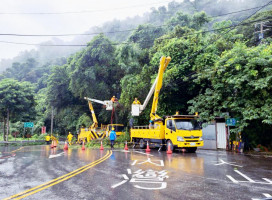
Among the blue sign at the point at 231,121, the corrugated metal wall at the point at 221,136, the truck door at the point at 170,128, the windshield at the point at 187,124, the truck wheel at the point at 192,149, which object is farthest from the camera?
the corrugated metal wall at the point at 221,136

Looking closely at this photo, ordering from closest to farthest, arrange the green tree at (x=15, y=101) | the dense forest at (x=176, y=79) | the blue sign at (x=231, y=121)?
the dense forest at (x=176, y=79)
the blue sign at (x=231, y=121)
the green tree at (x=15, y=101)

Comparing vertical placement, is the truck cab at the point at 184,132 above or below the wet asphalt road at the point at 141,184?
above

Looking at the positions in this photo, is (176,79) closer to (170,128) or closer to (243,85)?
(170,128)

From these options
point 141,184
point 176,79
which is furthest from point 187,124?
point 141,184

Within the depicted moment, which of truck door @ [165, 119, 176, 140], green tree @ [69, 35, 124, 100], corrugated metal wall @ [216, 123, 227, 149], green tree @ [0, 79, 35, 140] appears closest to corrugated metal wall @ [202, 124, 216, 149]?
corrugated metal wall @ [216, 123, 227, 149]

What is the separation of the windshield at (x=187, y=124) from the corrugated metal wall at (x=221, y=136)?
154 inches

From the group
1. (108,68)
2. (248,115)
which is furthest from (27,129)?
(248,115)

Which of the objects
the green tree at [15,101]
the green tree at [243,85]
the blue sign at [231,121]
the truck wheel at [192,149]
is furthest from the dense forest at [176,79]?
the truck wheel at [192,149]

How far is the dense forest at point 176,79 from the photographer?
52.2 feet

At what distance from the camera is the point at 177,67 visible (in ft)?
72.5

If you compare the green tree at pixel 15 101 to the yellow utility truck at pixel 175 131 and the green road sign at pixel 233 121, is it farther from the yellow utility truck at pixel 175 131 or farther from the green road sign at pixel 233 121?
the green road sign at pixel 233 121

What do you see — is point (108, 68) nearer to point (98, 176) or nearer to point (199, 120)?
point (199, 120)

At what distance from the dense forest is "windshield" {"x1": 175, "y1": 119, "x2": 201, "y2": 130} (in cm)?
178

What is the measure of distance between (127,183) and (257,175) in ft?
15.3
